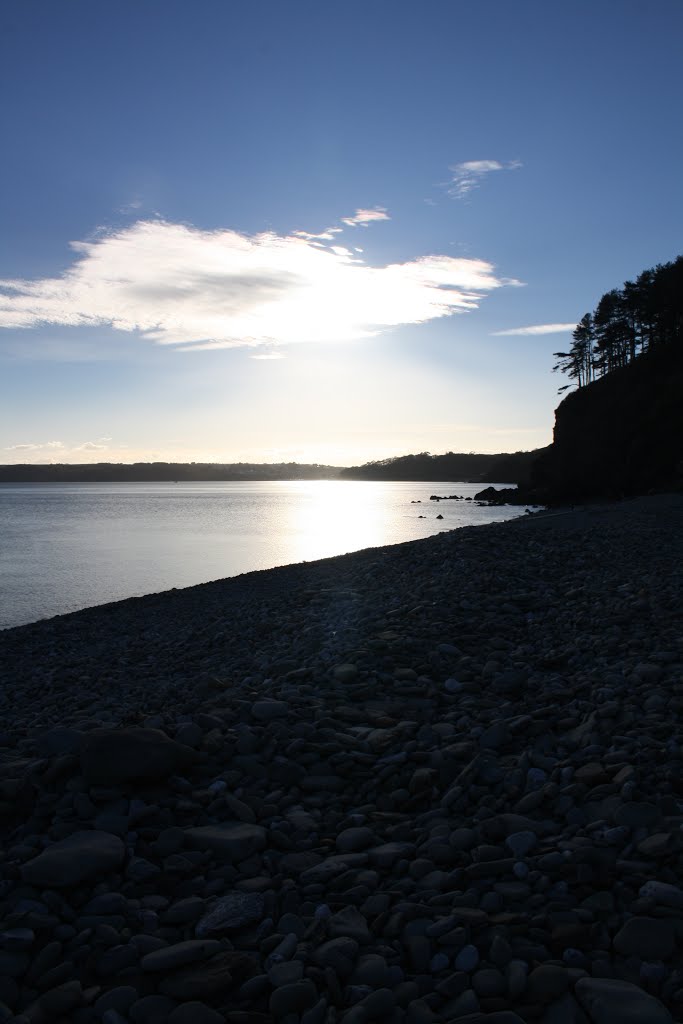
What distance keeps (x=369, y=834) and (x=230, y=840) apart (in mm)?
996

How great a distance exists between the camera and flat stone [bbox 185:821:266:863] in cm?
460

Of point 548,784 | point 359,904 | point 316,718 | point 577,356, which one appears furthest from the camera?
point 577,356

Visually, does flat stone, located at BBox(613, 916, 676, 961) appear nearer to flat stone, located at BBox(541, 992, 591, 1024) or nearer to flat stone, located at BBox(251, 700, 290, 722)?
flat stone, located at BBox(541, 992, 591, 1024)

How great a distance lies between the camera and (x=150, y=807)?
5.03 meters

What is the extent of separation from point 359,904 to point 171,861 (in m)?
1.36

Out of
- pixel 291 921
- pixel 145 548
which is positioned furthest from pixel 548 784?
pixel 145 548

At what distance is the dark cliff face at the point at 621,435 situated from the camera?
53562 mm

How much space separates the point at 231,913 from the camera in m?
3.89

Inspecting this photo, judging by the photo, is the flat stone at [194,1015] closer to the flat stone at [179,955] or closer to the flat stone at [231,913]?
the flat stone at [179,955]

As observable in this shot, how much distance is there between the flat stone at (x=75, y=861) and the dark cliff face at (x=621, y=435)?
51.0 metres

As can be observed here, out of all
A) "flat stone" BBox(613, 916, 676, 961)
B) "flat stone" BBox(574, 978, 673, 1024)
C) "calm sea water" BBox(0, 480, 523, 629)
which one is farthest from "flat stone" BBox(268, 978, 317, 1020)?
"calm sea water" BBox(0, 480, 523, 629)

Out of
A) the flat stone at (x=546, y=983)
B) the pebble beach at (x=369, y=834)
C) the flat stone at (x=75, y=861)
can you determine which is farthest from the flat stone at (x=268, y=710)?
the flat stone at (x=546, y=983)

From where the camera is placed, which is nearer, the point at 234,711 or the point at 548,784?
the point at 548,784

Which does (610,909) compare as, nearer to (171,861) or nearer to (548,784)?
(548,784)
